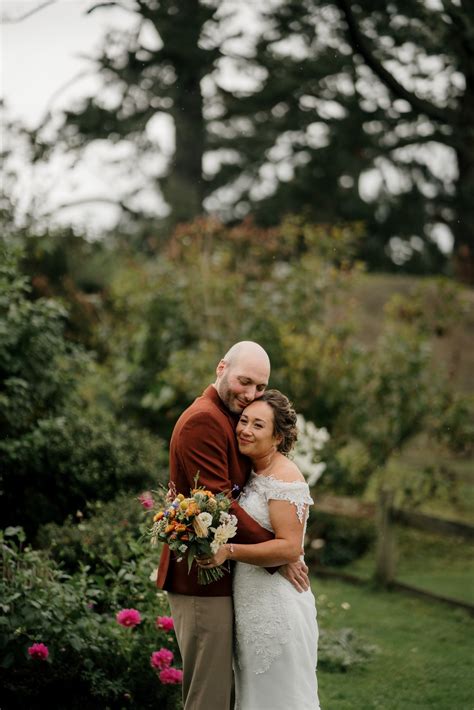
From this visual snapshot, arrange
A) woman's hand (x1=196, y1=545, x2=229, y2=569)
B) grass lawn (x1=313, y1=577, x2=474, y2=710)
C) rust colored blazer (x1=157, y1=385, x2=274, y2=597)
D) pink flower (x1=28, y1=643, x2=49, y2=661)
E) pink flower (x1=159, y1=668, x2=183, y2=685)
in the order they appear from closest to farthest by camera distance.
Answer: woman's hand (x1=196, y1=545, x2=229, y2=569) < rust colored blazer (x1=157, y1=385, x2=274, y2=597) < pink flower (x1=28, y1=643, x2=49, y2=661) < pink flower (x1=159, y1=668, x2=183, y2=685) < grass lawn (x1=313, y1=577, x2=474, y2=710)

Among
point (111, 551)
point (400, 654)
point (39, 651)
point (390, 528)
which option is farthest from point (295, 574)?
point (390, 528)

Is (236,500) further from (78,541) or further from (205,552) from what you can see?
(78,541)

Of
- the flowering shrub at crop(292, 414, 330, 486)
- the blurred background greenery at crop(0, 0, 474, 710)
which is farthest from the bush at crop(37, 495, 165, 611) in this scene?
the flowering shrub at crop(292, 414, 330, 486)

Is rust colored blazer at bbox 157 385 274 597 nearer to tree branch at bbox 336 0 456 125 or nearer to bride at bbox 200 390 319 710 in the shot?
bride at bbox 200 390 319 710

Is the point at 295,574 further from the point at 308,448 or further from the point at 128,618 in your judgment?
the point at 308,448

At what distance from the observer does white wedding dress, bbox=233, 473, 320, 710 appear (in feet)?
13.3

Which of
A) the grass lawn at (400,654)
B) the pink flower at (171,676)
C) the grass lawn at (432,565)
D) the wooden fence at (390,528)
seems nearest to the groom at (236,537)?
the pink flower at (171,676)

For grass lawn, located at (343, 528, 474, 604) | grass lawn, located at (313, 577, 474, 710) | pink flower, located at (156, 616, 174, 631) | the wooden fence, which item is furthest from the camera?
grass lawn, located at (343, 528, 474, 604)

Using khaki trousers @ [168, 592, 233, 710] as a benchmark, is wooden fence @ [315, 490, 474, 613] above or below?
below

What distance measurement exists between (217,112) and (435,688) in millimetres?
12462

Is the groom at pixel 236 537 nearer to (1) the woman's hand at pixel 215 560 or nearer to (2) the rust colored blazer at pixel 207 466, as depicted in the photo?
(2) the rust colored blazer at pixel 207 466

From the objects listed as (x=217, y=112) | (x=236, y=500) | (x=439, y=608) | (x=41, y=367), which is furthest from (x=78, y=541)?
(x=217, y=112)

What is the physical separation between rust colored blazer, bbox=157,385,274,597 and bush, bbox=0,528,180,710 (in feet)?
3.16

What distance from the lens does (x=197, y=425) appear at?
402cm
